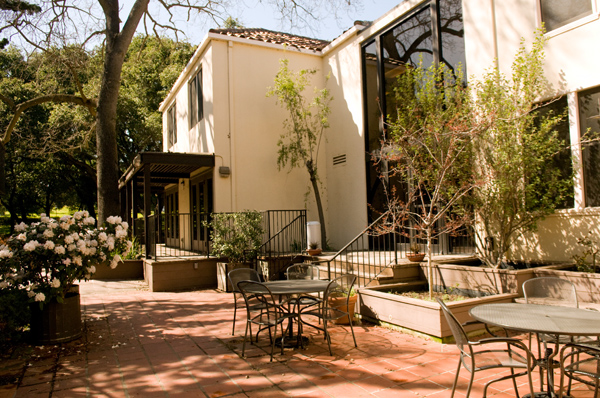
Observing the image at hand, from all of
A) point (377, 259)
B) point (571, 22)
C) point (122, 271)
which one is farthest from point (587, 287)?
point (122, 271)

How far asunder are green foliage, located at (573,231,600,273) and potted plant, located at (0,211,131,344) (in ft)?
21.3

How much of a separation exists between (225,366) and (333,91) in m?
9.03

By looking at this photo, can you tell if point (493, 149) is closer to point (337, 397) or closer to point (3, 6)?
point (337, 397)

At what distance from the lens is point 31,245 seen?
197 inches

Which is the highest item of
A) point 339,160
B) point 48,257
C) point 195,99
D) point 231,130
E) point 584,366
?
point 195,99

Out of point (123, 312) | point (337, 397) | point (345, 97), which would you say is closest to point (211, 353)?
point (337, 397)

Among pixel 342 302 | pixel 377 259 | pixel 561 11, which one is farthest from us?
pixel 377 259

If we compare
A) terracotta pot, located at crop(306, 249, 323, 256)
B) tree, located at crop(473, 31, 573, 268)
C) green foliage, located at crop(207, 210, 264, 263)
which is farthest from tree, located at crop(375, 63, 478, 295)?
green foliage, located at crop(207, 210, 264, 263)

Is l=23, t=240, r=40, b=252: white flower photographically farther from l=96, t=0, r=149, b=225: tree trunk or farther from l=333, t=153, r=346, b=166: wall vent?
l=333, t=153, r=346, b=166: wall vent

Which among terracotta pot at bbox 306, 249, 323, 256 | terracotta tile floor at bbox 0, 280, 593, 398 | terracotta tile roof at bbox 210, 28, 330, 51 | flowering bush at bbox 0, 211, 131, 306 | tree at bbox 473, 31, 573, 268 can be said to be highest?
terracotta tile roof at bbox 210, 28, 330, 51

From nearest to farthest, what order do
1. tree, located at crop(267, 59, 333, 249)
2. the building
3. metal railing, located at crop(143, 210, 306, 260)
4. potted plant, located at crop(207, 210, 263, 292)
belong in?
the building, potted plant, located at crop(207, 210, 263, 292), metal railing, located at crop(143, 210, 306, 260), tree, located at crop(267, 59, 333, 249)

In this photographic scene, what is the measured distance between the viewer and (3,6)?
11.1m

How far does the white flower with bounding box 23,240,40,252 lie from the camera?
4.96 metres

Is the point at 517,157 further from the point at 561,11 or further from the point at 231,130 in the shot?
the point at 231,130
